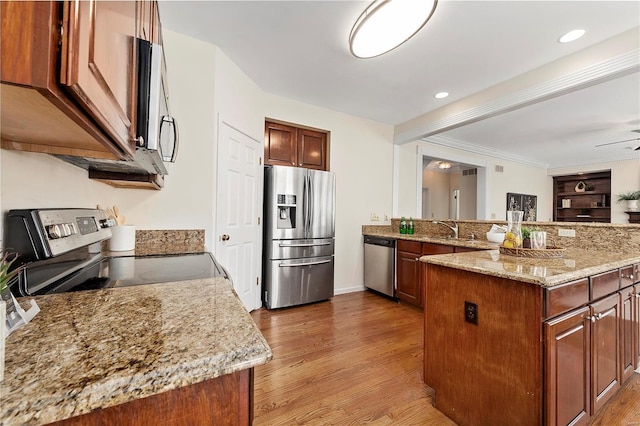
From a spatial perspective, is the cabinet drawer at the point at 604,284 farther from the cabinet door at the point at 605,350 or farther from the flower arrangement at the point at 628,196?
the flower arrangement at the point at 628,196

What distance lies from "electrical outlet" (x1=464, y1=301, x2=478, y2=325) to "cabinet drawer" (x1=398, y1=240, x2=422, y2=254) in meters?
1.79

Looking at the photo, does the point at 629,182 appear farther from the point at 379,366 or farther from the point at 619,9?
the point at 379,366

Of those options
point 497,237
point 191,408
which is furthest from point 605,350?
point 191,408

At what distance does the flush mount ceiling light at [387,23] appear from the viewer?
161cm

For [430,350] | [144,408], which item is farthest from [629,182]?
[144,408]

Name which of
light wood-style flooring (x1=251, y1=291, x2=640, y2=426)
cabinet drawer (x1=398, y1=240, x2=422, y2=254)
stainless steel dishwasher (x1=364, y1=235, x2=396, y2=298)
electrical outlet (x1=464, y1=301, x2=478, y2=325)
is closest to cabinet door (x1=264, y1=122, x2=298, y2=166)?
stainless steel dishwasher (x1=364, y1=235, x2=396, y2=298)

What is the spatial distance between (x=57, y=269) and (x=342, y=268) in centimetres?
314

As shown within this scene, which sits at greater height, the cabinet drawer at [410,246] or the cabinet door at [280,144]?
the cabinet door at [280,144]

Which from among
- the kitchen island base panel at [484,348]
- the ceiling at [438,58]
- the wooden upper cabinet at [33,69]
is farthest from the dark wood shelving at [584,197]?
the wooden upper cabinet at [33,69]

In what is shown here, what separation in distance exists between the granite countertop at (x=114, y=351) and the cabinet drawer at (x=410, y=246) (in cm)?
280

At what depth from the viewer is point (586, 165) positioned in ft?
21.2

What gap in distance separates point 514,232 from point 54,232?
2473mm

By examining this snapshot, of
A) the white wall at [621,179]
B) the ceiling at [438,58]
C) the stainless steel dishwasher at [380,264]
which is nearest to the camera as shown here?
the ceiling at [438,58]

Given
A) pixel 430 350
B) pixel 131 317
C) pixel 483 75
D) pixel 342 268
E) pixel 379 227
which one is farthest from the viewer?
pixel 379 227
